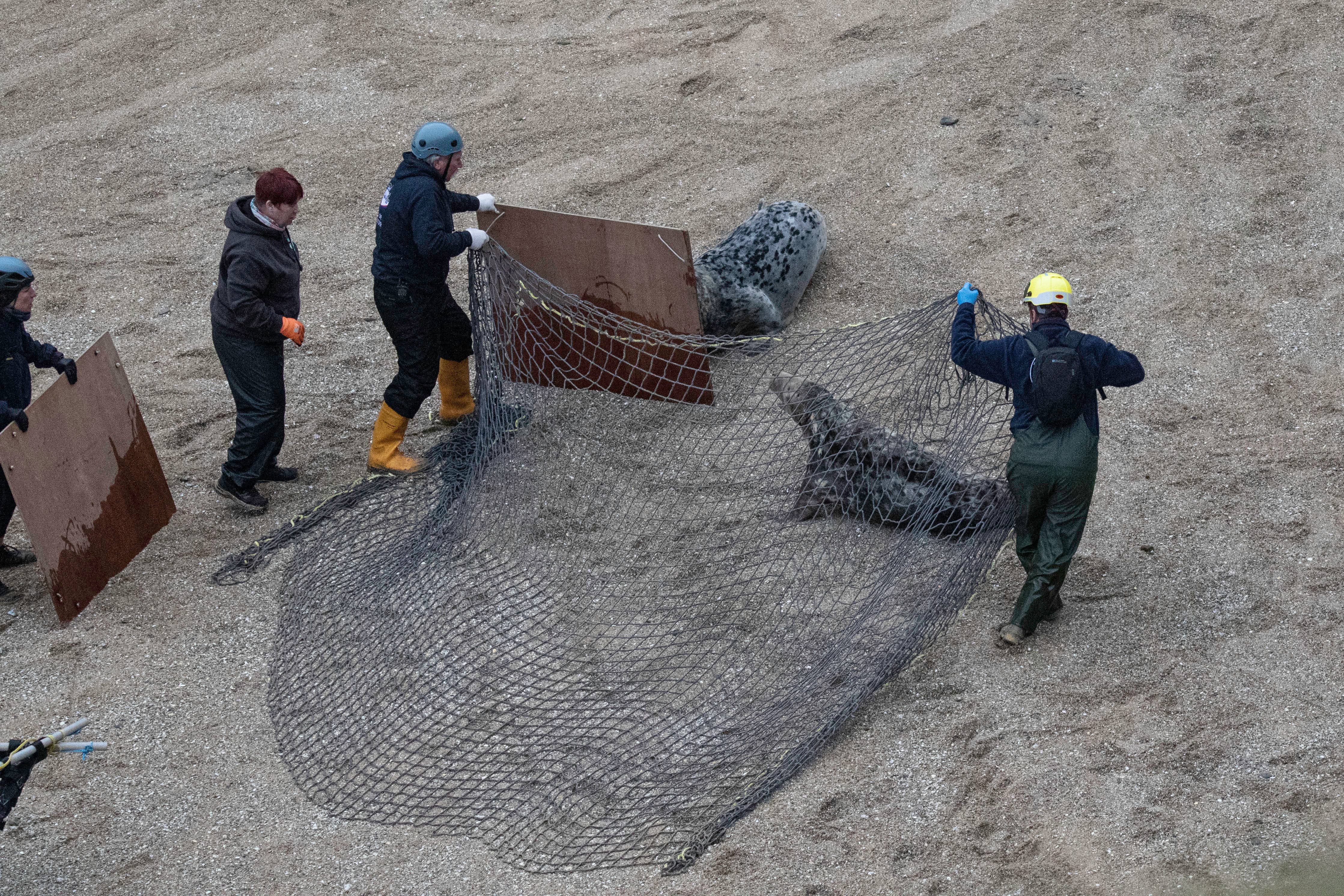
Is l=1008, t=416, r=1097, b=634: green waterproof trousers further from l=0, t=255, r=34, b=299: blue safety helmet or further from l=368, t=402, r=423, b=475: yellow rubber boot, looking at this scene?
l=0, t=255, r=34, b=299: blue safety helmet

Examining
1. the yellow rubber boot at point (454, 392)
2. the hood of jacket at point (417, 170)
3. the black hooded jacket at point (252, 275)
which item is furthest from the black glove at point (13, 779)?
the yellow rubber boot at point (454, 392)

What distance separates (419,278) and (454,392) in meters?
0.82

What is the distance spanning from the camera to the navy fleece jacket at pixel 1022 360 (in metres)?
4.10

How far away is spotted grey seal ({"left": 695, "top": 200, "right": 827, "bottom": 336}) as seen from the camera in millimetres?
6395

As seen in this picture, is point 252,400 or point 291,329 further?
point 252,400

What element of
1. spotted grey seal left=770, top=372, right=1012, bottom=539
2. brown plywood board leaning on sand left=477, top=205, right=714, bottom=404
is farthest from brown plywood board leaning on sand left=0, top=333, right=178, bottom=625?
spotted grey seal left=770, top=372, right=1012, bottom=539

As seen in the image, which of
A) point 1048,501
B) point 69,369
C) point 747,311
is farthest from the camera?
point 747,311

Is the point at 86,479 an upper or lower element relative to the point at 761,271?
upper

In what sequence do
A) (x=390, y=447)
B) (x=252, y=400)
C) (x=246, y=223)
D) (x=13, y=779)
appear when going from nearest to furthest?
(x=13, y=779) < (x=246, y=223) < (x=252, y=400) < (x=390, y=447)

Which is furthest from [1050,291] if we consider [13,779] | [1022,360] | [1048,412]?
[13,779]

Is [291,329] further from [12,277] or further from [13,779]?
[13,779]

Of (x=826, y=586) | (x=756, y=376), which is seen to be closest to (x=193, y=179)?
(x=756, y=376)

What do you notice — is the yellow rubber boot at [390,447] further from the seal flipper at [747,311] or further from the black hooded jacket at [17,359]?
the seal flipper at [747,311]

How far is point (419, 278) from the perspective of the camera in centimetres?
530
